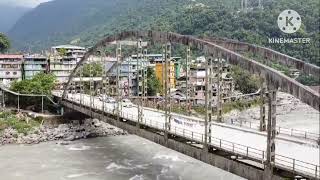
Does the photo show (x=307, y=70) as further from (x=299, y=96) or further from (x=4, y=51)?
(x=4, y=51)

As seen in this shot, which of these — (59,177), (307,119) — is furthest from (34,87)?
(307,119)

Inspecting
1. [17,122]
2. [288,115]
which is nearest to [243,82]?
[288,115]

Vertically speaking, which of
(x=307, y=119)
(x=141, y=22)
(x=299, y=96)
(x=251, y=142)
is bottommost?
(x=307, y=119)

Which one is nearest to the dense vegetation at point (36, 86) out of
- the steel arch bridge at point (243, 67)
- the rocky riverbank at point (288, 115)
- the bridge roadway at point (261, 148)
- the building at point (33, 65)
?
the building at point (33, 65)

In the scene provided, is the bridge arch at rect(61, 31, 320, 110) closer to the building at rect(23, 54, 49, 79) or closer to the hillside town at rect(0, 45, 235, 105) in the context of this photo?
the hillside town at rect(0, 45, 235, 105)

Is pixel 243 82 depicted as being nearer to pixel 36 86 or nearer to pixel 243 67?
pixel 36 86

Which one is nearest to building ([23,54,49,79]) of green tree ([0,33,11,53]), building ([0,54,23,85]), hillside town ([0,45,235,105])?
hillside town ([0,45,235,105])
